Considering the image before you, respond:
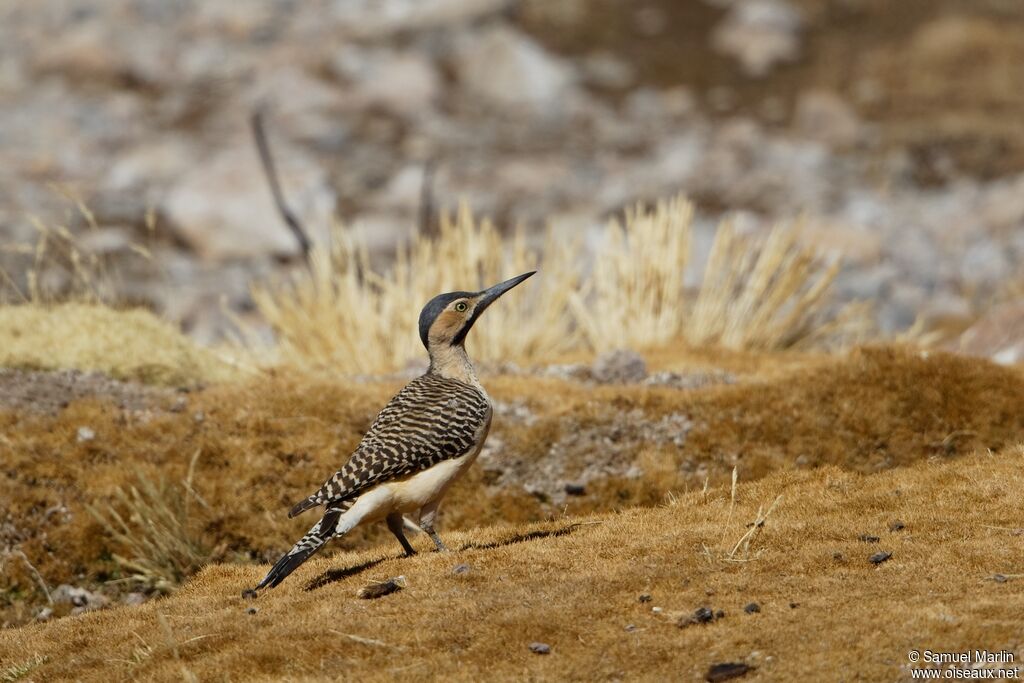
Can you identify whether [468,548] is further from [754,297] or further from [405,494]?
[754,297]

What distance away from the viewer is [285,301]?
15891mm

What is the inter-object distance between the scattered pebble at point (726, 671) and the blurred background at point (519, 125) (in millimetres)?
16961

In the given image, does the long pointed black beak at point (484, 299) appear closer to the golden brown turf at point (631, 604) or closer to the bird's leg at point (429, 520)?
the bird's leg at point (429, 520)

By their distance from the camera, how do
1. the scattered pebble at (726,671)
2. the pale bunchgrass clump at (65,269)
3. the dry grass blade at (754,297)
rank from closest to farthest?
the scattered pebble at (726,671) < the pale bunchgrass clump at (65,269) < the dry grass blade at (754,297)

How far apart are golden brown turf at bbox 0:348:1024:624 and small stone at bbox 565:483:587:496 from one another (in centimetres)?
6

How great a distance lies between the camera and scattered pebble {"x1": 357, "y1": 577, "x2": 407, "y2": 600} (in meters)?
7.58

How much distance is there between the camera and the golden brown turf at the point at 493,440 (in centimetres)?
1065

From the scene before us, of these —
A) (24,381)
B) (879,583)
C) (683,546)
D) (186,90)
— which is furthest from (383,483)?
(186,90)

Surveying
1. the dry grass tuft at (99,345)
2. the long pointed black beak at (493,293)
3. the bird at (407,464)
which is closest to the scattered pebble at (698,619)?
the bird at (407,464)

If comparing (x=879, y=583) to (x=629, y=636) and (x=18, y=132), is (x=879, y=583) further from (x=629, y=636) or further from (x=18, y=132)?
(x=18, y=132)

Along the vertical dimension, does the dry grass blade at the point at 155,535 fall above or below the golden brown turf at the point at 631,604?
below

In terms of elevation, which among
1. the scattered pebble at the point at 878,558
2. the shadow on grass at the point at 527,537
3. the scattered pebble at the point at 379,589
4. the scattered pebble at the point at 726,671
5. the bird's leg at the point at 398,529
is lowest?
the shadow on grass at the point at 527,537

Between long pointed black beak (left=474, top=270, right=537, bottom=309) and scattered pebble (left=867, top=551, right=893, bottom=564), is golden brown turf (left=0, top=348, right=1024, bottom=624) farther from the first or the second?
scattered pebble (left=867, top=551, right=893, bottom=564)

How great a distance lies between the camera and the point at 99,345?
12.9 meters
